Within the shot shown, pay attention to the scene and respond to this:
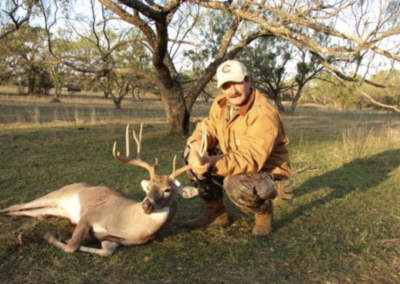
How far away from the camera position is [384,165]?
25.7 ft

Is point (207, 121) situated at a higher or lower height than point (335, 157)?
higher

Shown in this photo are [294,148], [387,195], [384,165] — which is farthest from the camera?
[294,148]

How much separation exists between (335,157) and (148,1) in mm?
5153

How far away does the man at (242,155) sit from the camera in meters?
3.71

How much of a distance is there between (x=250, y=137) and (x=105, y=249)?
5.32ft

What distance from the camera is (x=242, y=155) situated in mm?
3717

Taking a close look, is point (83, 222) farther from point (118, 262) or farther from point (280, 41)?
point (280, 41)

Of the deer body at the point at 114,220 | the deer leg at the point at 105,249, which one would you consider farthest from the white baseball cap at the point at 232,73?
the deer leg at the point at 105,249

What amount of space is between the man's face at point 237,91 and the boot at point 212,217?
3.62 ft

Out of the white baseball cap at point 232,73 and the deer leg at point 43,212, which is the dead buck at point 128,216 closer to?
the deer leg at point 43,212

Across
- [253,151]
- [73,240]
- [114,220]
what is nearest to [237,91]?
[253,151]

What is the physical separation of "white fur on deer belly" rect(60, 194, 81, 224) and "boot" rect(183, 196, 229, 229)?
1.11 m

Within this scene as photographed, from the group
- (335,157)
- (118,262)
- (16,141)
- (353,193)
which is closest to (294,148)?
(335,157)

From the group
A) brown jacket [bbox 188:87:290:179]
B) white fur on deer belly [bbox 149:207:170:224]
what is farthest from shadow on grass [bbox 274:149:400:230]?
white fur on deer belly [bbox 149:207:170:224]
